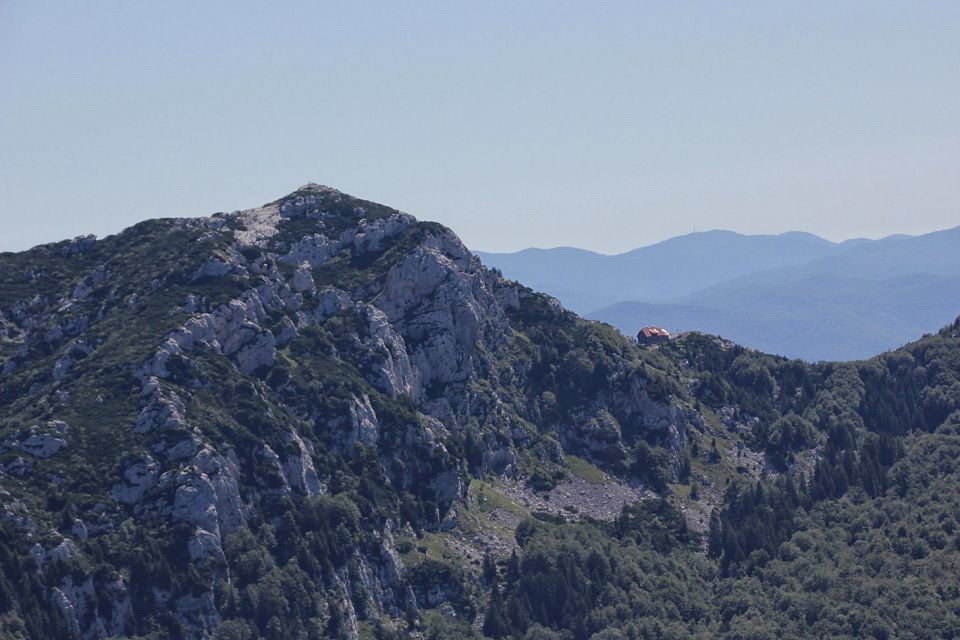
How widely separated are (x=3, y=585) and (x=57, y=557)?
11.0 metres

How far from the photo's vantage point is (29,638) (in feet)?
597

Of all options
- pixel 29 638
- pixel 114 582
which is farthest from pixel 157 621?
pixel 29 638

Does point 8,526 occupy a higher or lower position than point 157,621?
higher

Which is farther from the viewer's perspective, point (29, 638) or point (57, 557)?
point (57, 557)

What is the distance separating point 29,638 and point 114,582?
18137 mm

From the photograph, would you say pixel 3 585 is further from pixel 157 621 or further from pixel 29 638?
pixel 157 621

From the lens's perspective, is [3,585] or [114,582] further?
[114,582]

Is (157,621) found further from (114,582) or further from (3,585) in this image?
(3,585)

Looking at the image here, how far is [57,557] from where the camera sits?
7677 inches

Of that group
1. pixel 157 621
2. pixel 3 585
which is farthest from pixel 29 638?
pixel 157 621

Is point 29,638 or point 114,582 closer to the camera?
point 29,638

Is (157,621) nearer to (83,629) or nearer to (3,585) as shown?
(83,629)

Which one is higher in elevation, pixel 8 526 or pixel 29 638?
pixel 8 526

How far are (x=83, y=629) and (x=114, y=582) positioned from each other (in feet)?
27.5
